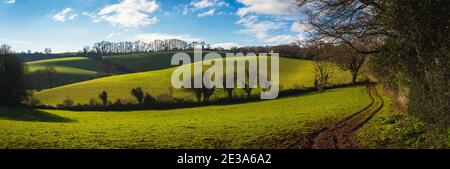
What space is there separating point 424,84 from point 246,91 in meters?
48.7

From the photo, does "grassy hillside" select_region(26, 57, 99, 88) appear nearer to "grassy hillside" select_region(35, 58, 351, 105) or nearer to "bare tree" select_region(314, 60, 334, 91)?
"grassy hillside" select_region(35, 58, 351, 105)

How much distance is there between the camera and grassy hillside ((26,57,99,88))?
407ft

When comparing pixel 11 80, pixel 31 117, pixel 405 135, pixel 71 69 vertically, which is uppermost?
pixel 71 69

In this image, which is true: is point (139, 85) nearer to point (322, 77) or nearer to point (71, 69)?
point (322, 77)

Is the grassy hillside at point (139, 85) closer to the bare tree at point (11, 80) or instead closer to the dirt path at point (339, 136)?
the bare tree at point (11, 80)

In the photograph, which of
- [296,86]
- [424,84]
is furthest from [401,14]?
[296,86]

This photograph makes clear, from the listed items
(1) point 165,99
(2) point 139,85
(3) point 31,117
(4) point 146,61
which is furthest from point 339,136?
(4) point 146,61

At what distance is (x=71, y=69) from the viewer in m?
141

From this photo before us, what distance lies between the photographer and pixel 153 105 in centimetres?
6006

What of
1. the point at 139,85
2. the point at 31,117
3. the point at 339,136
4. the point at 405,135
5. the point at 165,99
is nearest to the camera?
the point at 405,135

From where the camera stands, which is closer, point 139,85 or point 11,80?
point 11,80

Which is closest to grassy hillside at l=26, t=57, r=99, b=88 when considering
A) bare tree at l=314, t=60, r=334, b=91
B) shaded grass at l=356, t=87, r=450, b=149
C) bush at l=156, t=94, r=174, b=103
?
bush at l=156, t=94, r=174, b=103
